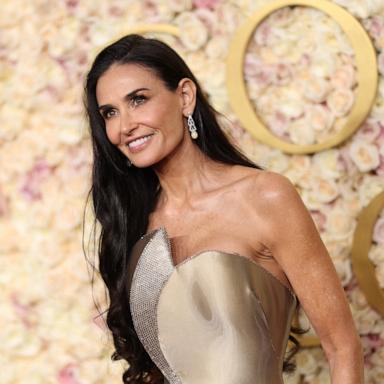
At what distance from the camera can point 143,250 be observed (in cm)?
197

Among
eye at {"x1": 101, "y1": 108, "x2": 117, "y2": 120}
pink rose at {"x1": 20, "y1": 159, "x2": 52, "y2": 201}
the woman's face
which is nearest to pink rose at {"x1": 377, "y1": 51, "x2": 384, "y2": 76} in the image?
the woman's face

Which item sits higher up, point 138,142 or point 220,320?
point 138,142

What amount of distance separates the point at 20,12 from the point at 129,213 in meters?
0.99

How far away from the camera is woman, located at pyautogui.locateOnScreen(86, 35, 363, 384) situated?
1.80 metres

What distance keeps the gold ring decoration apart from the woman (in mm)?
594

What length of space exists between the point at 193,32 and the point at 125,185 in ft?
2.25

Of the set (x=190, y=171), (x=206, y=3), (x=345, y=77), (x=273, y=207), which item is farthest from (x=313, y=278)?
(x=206, y=3)

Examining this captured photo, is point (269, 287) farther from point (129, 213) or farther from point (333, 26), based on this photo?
point (333, 26)

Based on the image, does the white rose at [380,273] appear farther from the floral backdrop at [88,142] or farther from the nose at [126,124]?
the nose at [126,124]

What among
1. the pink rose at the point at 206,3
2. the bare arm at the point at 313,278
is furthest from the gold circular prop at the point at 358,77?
the bare arm at the point at 313,278

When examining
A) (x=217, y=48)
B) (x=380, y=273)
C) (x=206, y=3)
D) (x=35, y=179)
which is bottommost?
(x=380, y=273)

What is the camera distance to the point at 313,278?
1.81 meters

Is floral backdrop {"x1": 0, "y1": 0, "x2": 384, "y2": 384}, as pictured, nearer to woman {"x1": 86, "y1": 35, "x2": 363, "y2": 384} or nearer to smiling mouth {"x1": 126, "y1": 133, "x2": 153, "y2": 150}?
woman {"x1": 86, "y1": 35, "x2": 363, "y2": 384}

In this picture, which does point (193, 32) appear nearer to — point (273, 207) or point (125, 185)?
point (125, 185)
